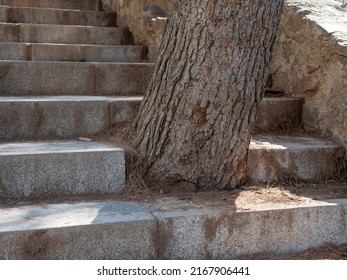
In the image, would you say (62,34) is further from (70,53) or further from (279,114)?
(279,114)

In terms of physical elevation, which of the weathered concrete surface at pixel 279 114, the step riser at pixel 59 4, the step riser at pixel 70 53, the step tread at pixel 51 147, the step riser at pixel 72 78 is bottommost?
the step tread at pixel 51 147

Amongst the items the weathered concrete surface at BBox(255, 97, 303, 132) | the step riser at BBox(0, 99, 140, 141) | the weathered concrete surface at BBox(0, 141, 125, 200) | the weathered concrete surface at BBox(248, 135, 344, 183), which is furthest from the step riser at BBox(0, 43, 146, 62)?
the weathered concrete surface at BBox(248, 135, 344, 183)

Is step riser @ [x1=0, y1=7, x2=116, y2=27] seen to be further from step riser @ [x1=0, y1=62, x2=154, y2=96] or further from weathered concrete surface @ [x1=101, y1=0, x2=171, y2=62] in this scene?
step riser @ [x1=0, y1=62, x2=154, y2=96]

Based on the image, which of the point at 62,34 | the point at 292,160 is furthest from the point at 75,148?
the point at 62,34

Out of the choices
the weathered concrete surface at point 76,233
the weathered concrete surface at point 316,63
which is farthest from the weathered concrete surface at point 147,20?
the weathered concrete surface at point 76,233

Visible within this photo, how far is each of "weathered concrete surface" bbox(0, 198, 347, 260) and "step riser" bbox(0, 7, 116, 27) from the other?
3.03 meters

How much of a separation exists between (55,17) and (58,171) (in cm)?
288

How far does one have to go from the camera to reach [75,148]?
257cm

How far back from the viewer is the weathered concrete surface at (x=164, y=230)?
202cm

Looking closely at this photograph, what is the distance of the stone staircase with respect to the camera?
2074 mm

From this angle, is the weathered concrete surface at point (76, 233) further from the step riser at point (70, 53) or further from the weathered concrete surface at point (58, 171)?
the step riser at point (70, 53)

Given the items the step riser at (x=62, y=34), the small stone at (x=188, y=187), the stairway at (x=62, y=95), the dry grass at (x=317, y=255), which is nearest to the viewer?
the dry grass at (x=317, y=255)

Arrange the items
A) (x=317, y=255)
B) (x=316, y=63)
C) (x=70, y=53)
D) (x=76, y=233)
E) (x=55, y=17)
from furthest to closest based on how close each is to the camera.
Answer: (x=55, y=17) < (x=70, y=53) < (x=316, y=63) < (x=317, y=255) < (x=76, y=233)
